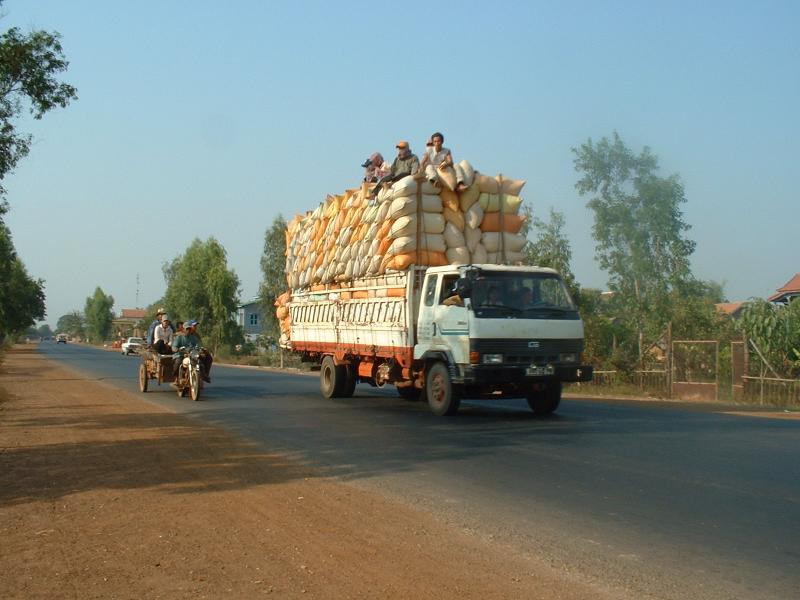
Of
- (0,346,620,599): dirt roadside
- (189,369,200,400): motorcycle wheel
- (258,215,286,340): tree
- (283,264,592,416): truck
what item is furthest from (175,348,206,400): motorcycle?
(258,215,286,340): tree

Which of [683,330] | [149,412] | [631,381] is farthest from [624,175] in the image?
[149,412]

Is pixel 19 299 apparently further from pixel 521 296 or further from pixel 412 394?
pixel 521 296

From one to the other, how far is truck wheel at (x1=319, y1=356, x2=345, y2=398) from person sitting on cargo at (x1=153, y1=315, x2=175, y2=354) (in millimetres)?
4232

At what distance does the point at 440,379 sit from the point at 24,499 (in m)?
7.86

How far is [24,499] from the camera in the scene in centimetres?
796

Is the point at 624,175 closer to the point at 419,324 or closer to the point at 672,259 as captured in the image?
the point at 672,259

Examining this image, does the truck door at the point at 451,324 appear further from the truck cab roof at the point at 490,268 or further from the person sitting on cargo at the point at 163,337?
the person sitting on cargo at the point at 163,337

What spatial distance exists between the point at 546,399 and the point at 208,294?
212 ft

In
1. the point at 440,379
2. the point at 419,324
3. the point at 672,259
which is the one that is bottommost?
the point at 440,379

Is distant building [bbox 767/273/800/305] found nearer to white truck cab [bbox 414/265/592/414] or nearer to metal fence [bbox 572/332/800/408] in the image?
metal fence [bbox 572/332/800/408]

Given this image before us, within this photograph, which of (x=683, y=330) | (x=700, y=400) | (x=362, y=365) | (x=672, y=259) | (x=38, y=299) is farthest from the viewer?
(x=38, y=299)

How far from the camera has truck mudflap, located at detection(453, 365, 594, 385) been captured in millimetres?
13523

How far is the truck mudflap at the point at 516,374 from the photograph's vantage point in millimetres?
13523

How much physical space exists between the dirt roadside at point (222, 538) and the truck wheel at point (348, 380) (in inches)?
302
